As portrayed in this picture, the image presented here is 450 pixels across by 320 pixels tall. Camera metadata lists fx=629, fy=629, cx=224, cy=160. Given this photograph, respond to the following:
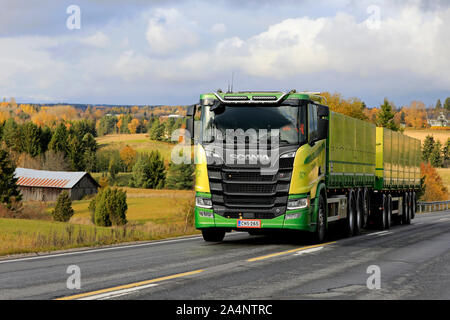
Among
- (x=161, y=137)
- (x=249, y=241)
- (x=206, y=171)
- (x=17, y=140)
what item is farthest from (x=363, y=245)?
(x=161, y=137)

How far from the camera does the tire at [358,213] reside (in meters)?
20.4

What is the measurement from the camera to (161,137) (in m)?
194

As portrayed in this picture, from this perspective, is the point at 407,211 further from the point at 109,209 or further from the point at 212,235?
the point at 109,209

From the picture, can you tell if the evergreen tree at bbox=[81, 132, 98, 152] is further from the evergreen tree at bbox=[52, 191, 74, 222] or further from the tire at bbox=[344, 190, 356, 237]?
the tire at bbox=[344, 190, 356, 237]

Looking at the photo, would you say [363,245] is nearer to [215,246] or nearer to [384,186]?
[215,246]

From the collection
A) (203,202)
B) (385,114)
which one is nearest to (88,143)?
(385,114)

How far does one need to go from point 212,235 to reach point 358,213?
604 centimetres

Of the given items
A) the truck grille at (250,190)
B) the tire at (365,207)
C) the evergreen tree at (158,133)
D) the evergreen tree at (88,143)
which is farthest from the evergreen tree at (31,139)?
the truck grille at (250,190)

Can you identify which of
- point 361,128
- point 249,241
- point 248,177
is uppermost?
point 361,128

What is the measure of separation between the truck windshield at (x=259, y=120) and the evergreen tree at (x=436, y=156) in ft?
525

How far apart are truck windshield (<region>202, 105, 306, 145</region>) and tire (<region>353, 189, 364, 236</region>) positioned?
21.3ft

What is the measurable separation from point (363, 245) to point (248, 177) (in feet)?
12.9

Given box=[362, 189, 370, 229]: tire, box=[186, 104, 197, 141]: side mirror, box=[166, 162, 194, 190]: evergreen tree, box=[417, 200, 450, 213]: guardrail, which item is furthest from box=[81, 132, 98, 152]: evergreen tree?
box=[186, 104, 197, 141]: side mirror

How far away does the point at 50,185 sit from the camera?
113 m
